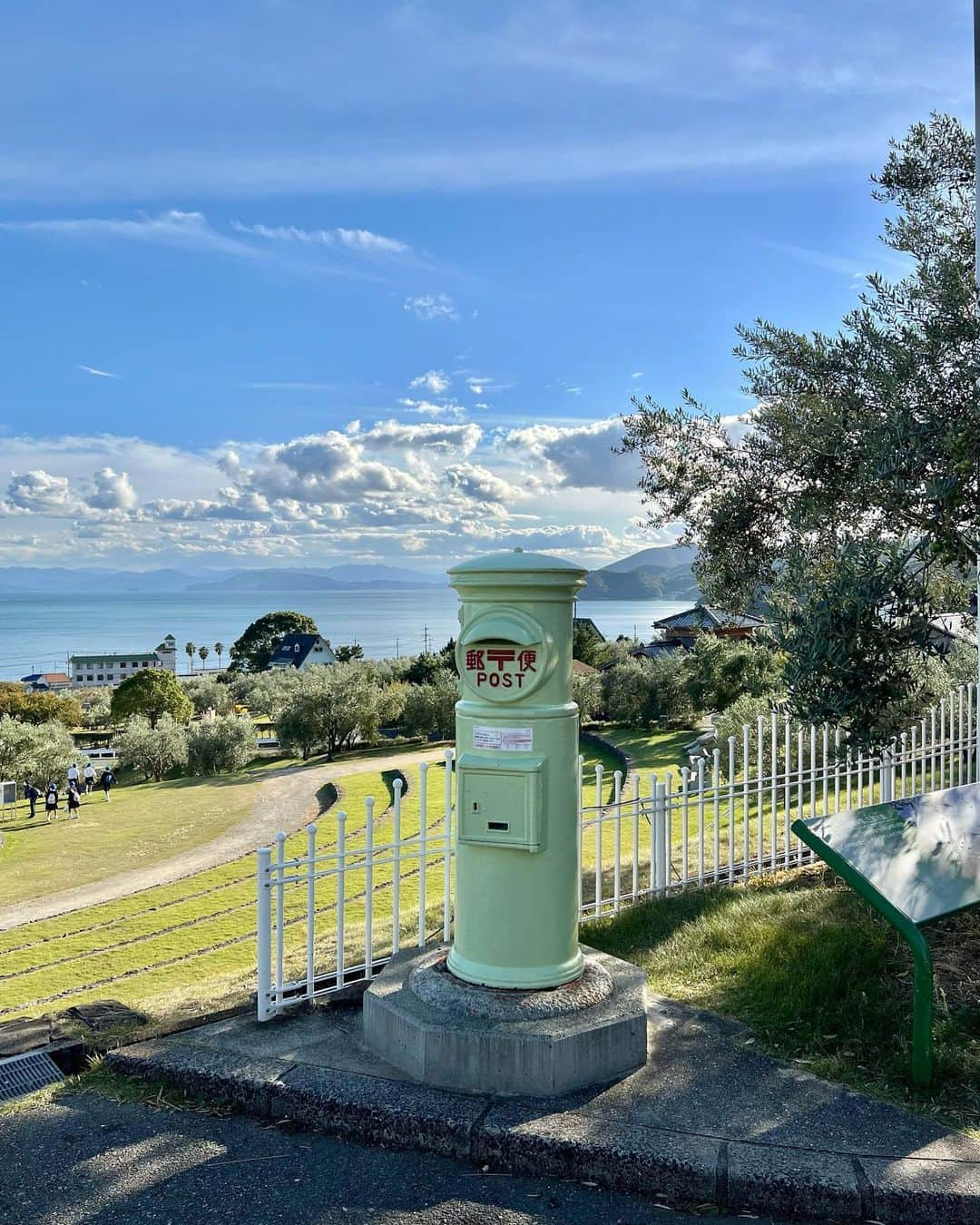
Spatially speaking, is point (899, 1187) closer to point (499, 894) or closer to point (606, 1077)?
point (606, 1077)

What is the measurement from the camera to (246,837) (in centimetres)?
2003

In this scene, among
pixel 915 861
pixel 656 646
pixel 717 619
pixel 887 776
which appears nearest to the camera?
pixel 915 861

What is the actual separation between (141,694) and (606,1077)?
141ft

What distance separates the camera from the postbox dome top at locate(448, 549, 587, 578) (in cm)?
392

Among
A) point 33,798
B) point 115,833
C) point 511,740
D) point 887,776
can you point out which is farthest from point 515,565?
point 33,798

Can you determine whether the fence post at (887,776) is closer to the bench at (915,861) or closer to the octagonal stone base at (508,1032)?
the bench at (915,861)

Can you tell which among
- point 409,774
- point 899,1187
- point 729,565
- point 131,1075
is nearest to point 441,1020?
point 131,1075

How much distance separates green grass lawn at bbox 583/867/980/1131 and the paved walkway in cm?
20

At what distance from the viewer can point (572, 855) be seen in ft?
13.3

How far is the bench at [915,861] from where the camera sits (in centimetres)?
358

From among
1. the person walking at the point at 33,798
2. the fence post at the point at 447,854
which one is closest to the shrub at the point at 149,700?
the person walking at the point at 33,798

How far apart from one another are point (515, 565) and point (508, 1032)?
1.99m

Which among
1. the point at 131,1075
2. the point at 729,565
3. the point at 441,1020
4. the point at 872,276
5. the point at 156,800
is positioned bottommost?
the point at 156,800

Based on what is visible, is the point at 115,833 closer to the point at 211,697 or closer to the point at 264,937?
the point at 264,937
